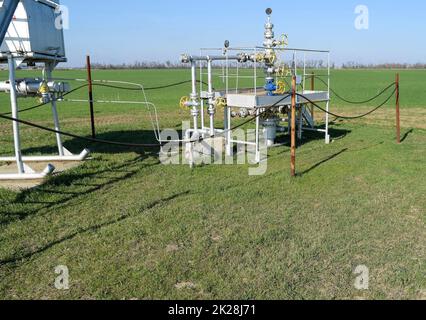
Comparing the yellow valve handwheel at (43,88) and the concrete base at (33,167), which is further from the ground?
the yellow valve handwheel at (43,88)

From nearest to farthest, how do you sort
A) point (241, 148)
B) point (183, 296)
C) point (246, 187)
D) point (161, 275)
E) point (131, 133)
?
point (183, 296) < point (161, 275) < point (246, 187) < point (241, 148) < point (131, 133)

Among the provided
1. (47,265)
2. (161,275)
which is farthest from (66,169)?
(161,275)

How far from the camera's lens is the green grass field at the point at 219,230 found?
4.63 m

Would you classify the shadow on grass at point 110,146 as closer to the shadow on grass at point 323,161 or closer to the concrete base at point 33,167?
the concrete base at point 33,167

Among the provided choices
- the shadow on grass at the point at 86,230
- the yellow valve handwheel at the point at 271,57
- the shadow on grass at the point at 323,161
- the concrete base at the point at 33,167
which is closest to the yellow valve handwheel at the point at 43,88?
the concrete base at the point at 33,167

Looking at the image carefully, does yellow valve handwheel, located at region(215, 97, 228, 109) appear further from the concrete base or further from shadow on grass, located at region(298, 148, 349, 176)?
the concrete base

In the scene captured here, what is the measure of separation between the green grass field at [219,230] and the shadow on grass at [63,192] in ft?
0.10

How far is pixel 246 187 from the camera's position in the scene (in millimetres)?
8125

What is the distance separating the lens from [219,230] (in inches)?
240

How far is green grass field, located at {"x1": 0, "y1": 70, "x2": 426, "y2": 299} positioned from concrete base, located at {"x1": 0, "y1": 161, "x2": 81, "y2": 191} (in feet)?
0.98

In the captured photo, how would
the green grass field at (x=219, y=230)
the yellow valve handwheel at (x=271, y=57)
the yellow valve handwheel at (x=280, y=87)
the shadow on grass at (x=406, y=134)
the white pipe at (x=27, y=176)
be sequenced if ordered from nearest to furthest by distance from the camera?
the green grass field at (x=219, y=230)
the white pipe at (x=27, y=176)
the yellow valve handwheel at (x=271, y=57)
the yellow valve handwheel at (x=280, y=87)
the shadow on grass at (x=406, y=134)

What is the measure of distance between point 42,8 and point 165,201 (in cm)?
520

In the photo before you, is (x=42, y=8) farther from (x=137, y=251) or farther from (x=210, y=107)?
(x=137, y=251)

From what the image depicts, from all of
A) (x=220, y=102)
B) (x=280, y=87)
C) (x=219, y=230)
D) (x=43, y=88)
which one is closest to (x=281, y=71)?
(x=280, y=87)
